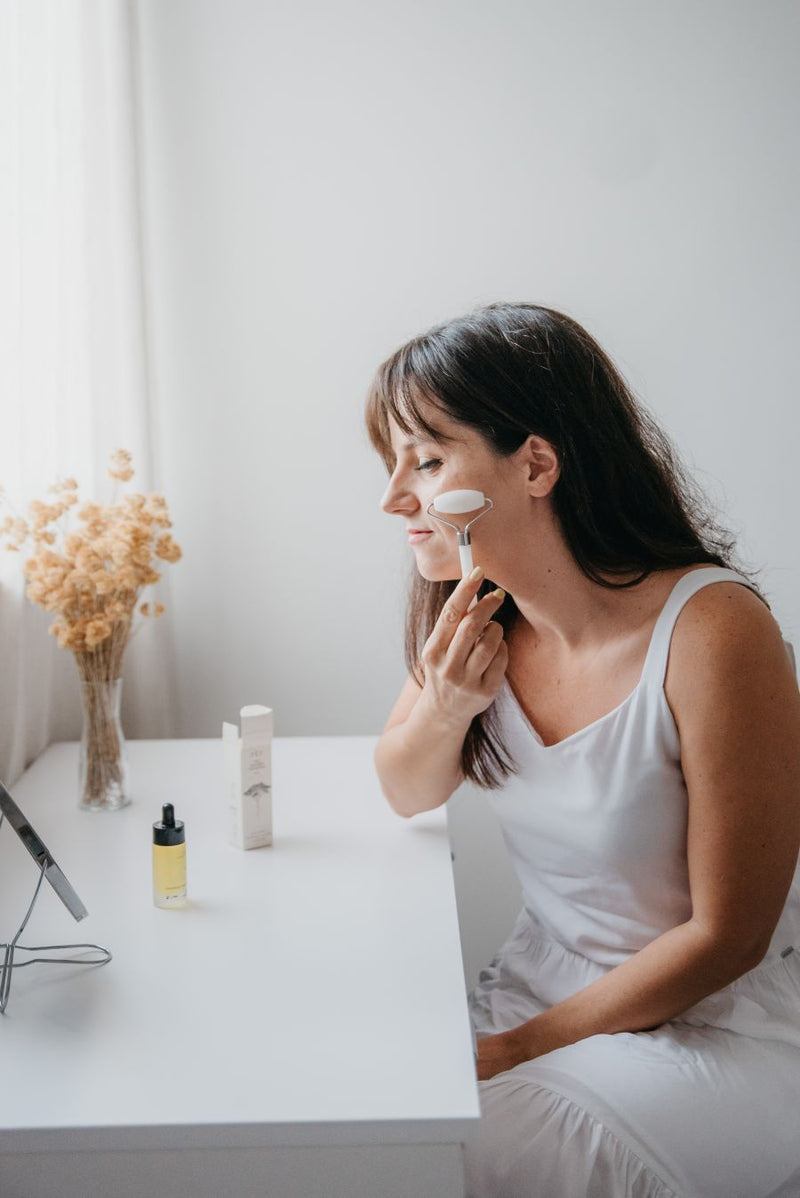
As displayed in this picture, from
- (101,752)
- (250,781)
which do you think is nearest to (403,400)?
(250,781)

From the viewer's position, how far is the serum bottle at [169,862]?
1.01 m

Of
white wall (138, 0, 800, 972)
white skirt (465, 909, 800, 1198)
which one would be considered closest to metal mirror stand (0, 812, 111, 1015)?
white skirt (465, 909, 800, 1198)

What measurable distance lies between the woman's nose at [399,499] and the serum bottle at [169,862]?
0.38 m

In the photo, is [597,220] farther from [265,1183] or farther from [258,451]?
[265,1183]

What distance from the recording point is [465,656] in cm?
116

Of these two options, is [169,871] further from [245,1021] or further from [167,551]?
[167,551]

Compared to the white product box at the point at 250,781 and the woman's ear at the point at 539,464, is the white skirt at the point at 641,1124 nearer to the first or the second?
the white product box at the point at 250,781

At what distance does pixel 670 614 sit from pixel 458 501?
9.4 inches

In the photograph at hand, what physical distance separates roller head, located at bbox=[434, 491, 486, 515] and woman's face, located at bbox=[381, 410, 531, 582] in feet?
0.07

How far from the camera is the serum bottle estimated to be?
1.01 m

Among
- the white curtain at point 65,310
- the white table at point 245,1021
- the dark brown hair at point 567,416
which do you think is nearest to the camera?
the white table at point 245,1021

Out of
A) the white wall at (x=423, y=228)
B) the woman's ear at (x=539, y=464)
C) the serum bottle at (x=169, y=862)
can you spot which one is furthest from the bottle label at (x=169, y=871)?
the white wall at (x=423, y=228)

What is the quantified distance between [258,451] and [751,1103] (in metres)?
1.19

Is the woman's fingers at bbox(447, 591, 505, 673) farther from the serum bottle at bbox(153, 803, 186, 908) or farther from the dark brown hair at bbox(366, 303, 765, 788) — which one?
the serum bottle at bbox(153, 803, 186, 908)
